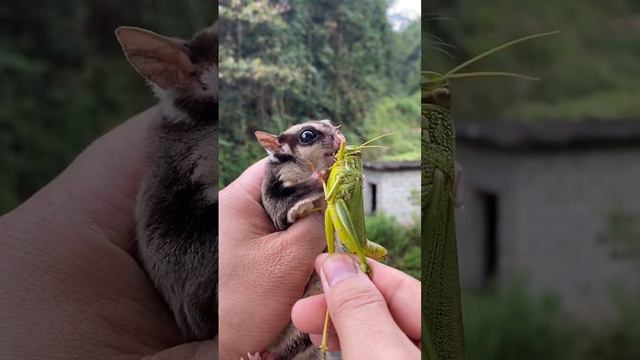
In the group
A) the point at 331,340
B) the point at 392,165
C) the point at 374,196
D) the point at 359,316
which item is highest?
the point at 392,165

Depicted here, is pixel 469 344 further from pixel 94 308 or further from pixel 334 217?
pixel 94 308

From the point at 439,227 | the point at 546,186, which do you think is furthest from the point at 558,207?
the point at 439,227

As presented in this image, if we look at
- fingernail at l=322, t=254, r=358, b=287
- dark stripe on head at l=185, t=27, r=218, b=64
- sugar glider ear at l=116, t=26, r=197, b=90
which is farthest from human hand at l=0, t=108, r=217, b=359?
fingernail at l=322, t=254, r=358, b=287

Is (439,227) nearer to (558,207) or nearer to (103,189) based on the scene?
(558,207)

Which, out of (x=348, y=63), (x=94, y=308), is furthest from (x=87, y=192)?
(x=348, y=63)

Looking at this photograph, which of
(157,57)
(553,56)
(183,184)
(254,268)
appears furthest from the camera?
(254,268)

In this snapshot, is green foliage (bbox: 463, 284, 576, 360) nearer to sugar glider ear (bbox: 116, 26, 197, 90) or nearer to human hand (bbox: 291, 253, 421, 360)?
human hand (bbox: 291, 253, 421, 360)

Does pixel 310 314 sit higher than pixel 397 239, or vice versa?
pixel 397 239
